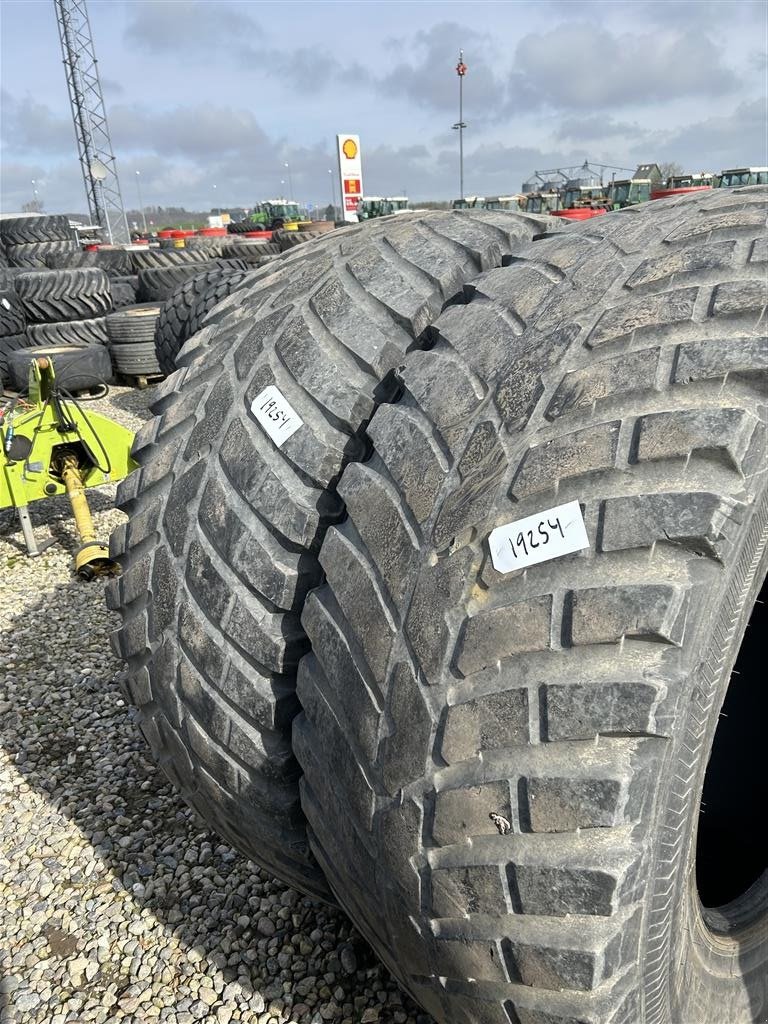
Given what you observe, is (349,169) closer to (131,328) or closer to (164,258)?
(164,258)

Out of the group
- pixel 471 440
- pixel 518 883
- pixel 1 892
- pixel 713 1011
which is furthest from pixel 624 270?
pixel 1 892

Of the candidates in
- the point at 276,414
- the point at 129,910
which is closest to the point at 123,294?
the point at 129,910

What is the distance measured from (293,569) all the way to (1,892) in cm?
168

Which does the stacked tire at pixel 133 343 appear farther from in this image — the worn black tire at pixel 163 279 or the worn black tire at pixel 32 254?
the worn black tire at pixel 32 254

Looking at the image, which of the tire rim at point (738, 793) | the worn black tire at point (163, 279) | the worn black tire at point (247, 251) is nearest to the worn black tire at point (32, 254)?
the worn black tire at point (163, 279)

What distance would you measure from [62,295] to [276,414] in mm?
8566

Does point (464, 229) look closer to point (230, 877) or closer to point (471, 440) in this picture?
point (471, 440)

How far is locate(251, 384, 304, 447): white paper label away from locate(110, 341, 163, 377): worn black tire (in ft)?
23.7

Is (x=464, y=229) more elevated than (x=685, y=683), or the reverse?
(x=464, y=229)

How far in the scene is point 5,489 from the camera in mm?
4496

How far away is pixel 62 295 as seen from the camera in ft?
29.3

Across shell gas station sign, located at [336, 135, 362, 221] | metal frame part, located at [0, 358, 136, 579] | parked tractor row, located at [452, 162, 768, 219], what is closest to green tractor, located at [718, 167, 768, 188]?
parked tractor row, located at [452, 162, 768, 219]

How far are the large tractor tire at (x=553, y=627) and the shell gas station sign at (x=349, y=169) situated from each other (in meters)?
23.5

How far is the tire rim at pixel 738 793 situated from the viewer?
190cm
